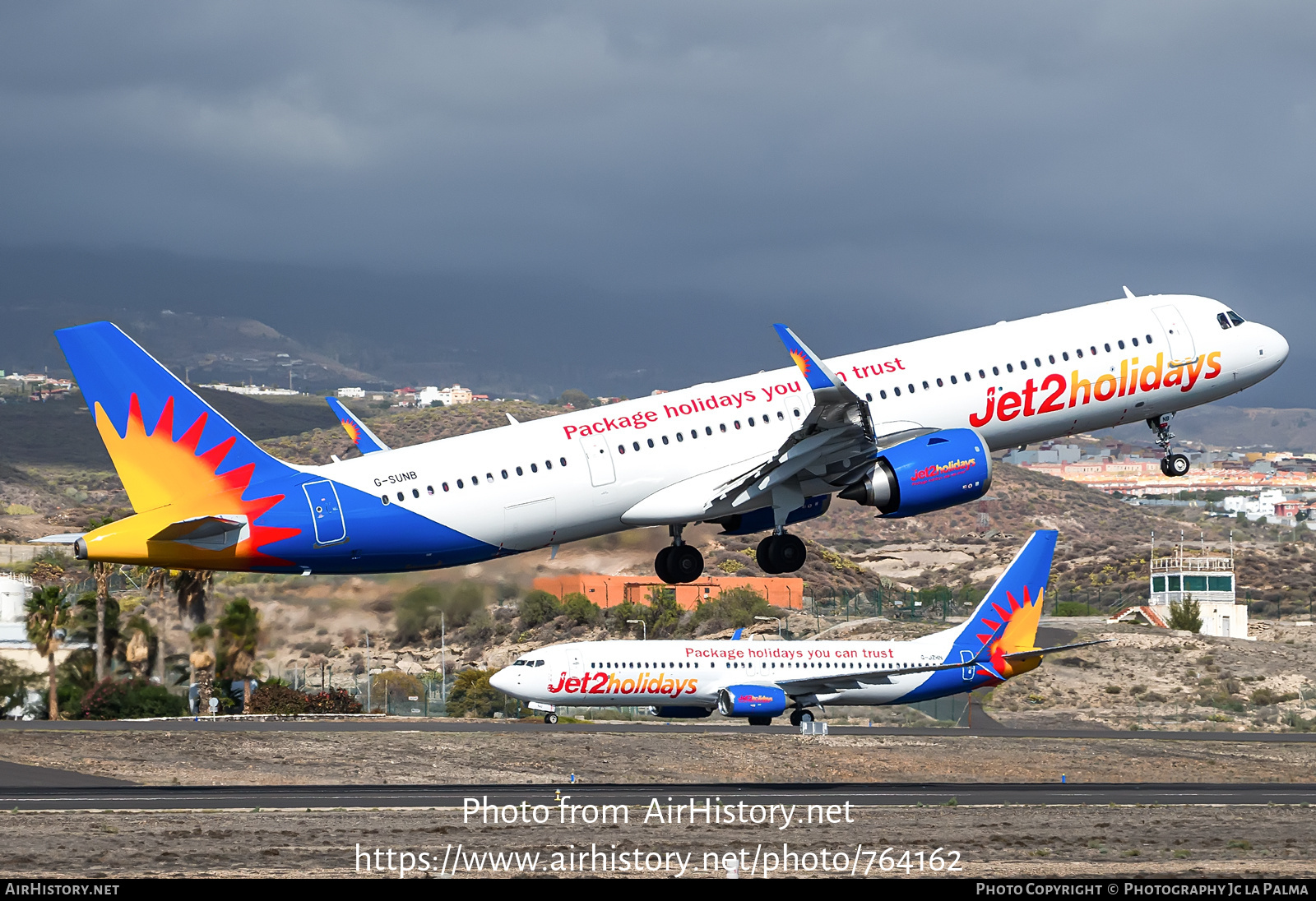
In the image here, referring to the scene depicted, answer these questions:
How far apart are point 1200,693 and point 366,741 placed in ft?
204

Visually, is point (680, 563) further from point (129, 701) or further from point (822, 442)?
point (129, 701)

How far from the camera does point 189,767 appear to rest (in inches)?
2446

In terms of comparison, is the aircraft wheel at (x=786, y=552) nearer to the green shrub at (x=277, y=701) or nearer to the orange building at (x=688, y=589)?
the orange building at (x=688, y=589)

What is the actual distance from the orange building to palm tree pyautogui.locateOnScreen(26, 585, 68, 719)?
89.9ft

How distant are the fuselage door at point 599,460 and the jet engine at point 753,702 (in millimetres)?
39237

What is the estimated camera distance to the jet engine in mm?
82062

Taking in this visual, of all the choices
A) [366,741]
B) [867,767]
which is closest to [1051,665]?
[867,767]

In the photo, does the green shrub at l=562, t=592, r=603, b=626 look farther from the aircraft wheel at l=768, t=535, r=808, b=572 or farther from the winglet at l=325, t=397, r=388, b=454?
the aircraft wheel at l=768, t=535, r=808, b=572

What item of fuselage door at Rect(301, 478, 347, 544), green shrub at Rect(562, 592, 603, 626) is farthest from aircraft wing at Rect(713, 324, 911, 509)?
green shrub at Rect(562, 592, 603, 626)

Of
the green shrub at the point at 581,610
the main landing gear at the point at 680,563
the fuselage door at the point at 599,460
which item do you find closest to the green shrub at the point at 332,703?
the green shrub at the point at 581,610

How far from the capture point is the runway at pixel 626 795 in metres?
50.8

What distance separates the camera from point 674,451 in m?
45.8

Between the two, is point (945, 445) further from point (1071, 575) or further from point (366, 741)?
point (1071, 575)
